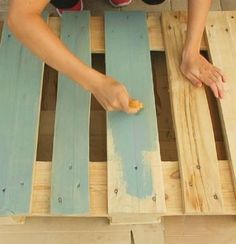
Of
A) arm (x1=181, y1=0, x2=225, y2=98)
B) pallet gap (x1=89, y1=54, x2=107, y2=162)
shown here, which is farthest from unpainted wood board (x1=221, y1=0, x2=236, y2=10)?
pallet gap (x1=89, y1=54, x2=107, y2=162)

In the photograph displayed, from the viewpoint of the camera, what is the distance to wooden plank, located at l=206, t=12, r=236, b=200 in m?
1.03

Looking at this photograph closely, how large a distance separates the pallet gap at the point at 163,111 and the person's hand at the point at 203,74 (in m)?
0.14

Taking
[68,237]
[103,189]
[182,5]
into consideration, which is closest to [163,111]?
[103,189]

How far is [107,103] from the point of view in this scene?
1002 mm

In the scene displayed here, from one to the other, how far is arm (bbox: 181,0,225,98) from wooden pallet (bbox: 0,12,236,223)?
1.2 inches

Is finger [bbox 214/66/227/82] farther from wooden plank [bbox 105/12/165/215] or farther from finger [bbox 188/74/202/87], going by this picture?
wooden plank [bbox 105/12/165/215]

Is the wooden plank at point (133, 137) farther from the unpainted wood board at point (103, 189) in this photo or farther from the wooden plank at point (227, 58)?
the wooden plank at point (227, 58)

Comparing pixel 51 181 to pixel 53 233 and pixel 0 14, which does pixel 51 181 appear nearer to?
pixel 53 233

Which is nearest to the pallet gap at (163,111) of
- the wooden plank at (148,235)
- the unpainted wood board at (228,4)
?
the wooden plank at (148,235)

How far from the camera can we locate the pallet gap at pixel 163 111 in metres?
1.14

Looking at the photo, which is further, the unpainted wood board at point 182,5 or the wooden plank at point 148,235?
the unpainted wood board at point 182,5

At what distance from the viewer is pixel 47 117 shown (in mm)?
1199

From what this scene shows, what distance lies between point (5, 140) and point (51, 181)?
180mm

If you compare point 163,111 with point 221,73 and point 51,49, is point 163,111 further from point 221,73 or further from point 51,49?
point 51,49
